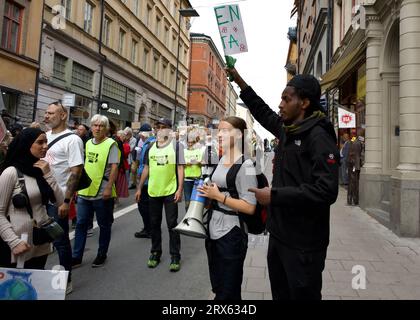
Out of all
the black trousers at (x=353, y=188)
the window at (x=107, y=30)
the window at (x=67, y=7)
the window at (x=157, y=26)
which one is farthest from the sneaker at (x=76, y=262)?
the window at (x=157, y=26)

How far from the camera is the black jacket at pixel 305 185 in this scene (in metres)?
1.90

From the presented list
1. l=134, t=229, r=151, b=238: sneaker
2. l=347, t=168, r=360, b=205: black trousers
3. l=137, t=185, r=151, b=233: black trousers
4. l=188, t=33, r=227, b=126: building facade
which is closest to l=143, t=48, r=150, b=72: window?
l=347, t=168, r=360, b=205: black trousers

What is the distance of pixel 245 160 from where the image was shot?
9.20 ft

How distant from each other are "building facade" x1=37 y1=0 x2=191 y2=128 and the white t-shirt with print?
1342 cm

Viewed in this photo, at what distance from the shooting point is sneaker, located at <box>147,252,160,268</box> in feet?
15.6

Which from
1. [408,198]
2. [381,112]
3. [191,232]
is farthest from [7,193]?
[381,112]

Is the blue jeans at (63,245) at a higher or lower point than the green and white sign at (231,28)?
lower

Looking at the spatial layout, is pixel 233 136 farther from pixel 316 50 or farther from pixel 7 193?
pixel 316 50

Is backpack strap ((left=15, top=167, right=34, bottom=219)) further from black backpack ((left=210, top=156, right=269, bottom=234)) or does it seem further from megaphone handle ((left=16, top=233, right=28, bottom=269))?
black backpack ((left=210, top=156, right=269, bottom=234))

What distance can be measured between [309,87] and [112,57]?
2434 centimetres

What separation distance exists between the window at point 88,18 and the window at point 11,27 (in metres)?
6.07

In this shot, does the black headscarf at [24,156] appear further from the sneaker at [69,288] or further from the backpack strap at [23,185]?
the sneaker at [69,288]
